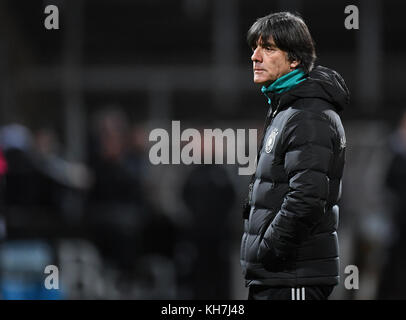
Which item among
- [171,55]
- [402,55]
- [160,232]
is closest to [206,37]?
[171,55]

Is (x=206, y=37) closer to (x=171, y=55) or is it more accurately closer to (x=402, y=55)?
(x=171, y=55)

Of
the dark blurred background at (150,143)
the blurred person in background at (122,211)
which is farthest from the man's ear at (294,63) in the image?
the blurred person in background at (122,211)

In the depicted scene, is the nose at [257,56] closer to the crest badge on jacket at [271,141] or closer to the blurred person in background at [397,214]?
the crest badge on jacket at [271,141]

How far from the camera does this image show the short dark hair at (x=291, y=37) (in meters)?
3.90

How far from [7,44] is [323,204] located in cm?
813

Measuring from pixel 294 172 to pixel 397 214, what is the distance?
5.12m

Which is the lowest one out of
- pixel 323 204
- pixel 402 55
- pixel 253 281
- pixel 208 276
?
pixel 208 276

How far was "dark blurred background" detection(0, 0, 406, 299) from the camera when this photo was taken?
8.99m

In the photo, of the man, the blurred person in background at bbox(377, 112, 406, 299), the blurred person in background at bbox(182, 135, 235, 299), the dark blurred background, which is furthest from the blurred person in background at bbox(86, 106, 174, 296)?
the man

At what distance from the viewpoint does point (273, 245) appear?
3.83 m

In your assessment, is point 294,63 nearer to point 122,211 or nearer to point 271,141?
point 271,141

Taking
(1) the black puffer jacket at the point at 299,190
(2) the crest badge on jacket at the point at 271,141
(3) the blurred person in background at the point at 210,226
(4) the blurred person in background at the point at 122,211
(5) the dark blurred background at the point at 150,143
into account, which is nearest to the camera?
(1) the black puffer jacket at the point at 299,190

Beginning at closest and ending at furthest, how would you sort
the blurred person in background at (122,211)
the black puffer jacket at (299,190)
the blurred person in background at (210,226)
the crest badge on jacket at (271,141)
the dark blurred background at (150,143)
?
the black puffer jacket at (299,190)
the crest badge on jacket at (271,141)
the blurred person in background at (210,226)
the dark blurred background at (150,143)
the blurred person in background at (122,211)

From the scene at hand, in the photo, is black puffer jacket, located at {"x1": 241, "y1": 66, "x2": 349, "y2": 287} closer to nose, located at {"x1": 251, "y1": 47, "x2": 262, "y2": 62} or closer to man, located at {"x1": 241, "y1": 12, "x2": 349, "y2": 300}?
man, located at {"x1": 241, "y1": 12, "x2": 349, "y2": 300}
